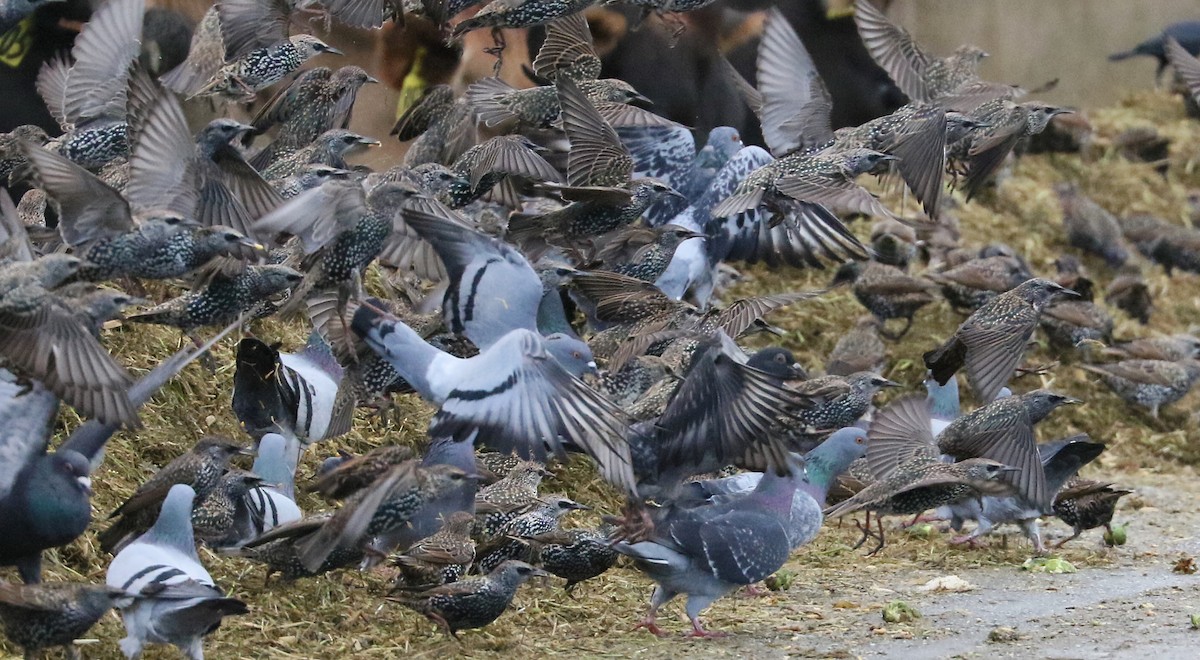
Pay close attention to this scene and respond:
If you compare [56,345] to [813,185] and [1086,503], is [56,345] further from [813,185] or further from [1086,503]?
[1086,503]

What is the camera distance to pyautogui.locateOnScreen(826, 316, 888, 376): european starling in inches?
313

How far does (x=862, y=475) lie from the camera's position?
6527mm

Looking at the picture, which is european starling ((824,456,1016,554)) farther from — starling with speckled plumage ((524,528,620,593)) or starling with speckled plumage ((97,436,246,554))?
starling with speckled plumage ((97,436,246,554))

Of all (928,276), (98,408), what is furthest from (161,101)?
(928,276)

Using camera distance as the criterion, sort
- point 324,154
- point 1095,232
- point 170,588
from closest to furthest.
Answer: point 170,588, point 324,154, point 1095,232

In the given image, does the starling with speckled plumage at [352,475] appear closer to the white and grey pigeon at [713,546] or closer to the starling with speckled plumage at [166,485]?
the starling with speckled plumage at [166,485]

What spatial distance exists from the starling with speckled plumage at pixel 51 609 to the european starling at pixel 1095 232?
8299 mm

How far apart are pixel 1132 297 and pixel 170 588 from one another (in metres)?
7.48

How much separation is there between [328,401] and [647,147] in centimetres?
217

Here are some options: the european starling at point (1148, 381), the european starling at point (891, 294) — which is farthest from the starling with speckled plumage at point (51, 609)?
the european starling at point (1148, 381)

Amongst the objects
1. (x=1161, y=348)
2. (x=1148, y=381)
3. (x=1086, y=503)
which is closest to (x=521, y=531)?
(x=1086, y=503)

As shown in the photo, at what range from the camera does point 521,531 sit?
5297 millimetres

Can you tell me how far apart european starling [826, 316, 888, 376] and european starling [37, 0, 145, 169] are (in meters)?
3.73

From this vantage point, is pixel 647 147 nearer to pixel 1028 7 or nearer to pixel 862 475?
pixel 862 475
